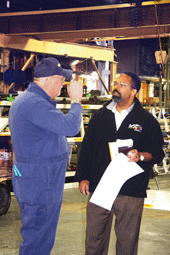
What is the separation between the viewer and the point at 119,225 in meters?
3.36

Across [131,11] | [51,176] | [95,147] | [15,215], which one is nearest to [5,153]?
[15,215]

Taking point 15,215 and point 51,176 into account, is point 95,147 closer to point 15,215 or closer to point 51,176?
point 51,176

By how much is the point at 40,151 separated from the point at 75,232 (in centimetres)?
307

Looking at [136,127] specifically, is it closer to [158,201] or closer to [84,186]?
[84,186]

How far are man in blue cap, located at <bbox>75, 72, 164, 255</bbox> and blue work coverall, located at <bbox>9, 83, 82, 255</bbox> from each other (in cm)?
55

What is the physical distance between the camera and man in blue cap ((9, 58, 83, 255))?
283 centimetres

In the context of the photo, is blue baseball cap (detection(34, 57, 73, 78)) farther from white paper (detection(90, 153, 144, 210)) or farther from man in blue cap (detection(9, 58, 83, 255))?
white paper (detection(90, 153, 144, 210))

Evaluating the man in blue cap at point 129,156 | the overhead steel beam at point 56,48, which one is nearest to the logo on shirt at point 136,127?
the man in blue cap at point 129,156

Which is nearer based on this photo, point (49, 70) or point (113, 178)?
point (49, 70)

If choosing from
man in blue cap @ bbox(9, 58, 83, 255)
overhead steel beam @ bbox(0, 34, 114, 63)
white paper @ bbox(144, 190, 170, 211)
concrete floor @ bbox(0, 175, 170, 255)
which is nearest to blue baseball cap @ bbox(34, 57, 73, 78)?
man in blue cap @ bbox(9, 58, 83, 255)

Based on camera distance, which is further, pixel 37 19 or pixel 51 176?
pixel 37 19

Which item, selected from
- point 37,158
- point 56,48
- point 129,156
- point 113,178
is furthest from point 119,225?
point 56,48

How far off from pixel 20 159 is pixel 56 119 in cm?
43

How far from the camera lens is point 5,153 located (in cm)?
689
